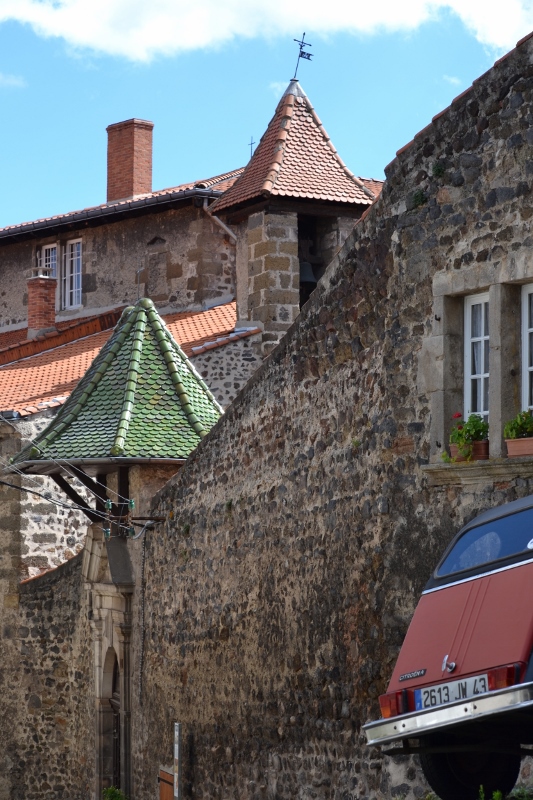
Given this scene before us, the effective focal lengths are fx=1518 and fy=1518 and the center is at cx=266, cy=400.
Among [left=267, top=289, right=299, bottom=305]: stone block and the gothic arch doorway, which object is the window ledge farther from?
[left=267, top=289, right=299, bottom=305]: stone block

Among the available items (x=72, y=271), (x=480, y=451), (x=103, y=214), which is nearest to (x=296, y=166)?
(x=103, y=214)

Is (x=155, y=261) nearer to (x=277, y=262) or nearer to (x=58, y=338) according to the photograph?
(x=58, y=338)

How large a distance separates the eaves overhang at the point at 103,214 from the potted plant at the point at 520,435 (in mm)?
16010

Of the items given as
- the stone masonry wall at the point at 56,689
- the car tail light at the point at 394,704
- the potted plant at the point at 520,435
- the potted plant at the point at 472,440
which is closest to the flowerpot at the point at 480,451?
the potted plant at the point at 472,440

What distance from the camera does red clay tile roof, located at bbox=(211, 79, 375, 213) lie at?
71.5 ft

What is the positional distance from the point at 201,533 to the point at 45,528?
6286 mm

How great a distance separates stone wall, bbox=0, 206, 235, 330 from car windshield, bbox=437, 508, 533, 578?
16855 mm

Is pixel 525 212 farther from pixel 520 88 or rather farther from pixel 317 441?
pixel 317 441

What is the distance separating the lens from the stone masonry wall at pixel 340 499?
34.9 ft

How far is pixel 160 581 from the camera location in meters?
16.3

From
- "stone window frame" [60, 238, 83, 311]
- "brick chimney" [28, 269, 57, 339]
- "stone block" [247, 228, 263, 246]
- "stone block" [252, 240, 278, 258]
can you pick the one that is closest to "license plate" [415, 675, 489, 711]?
"stone block" [252, 240, 278, 258]

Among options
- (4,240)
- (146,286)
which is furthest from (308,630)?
(4,240)

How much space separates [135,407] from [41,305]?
36.5 feet

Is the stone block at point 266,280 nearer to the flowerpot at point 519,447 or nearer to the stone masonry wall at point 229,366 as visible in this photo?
the stone masonry wall at point 229,366
